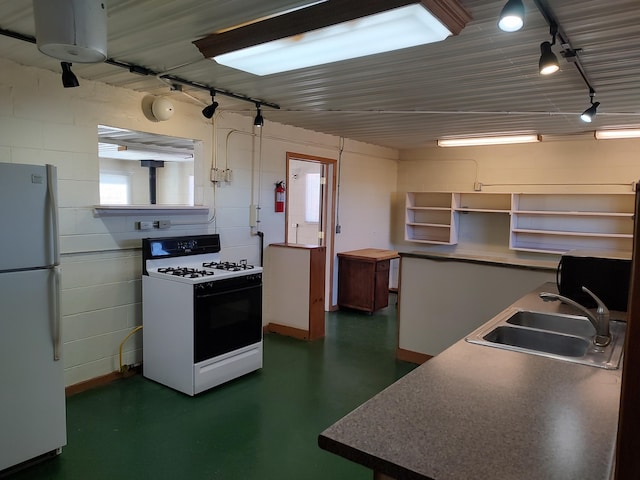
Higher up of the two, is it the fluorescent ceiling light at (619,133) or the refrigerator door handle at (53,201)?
the fluorescent ceiling light at (619,133)

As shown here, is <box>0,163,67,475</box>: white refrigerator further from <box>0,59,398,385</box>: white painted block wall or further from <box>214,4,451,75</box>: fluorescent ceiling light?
<box>214,4,451,75</box>: fluorescent ceiling light

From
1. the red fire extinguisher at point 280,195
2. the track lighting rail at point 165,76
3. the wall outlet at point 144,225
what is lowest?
the wall outlet at point 144,225

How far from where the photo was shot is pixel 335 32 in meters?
2.03

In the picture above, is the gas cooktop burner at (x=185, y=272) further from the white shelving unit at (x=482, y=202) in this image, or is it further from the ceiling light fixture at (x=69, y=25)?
the white shelving unit at (x=482, y=202)

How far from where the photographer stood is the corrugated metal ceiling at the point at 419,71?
2037mm

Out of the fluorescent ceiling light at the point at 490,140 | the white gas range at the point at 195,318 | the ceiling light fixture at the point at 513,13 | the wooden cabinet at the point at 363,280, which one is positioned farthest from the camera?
the wooden cabinet at the point at 363,280

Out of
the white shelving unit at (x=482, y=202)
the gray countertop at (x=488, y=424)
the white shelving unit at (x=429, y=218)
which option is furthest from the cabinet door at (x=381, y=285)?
the gray countertop at (x=488, y=424)

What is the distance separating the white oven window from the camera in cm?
820

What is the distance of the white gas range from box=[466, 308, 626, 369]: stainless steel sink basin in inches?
81.6

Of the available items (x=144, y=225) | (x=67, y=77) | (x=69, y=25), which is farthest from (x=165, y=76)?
(x=69, y=25)

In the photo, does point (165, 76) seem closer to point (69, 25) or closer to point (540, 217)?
point (69, 25)

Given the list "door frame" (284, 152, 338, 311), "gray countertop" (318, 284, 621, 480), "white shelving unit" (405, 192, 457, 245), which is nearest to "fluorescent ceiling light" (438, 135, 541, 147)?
"white shelving unit" (405, 192, 457, 245)

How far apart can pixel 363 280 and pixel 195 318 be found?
297 centimetres

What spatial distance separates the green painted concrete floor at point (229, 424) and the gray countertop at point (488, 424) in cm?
131
